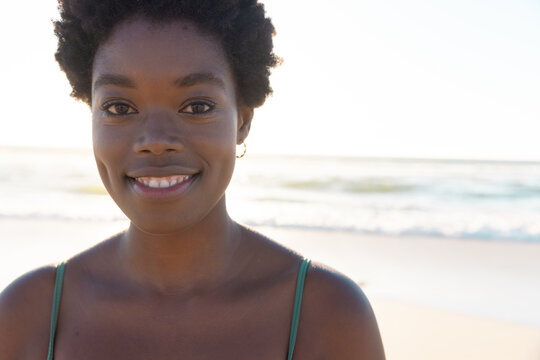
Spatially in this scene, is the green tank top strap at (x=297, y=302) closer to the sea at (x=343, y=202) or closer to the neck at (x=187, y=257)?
the neck at (x=187, y=257)

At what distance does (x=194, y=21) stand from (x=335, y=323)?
1.06m

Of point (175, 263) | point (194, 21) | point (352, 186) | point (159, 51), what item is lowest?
point (175, 263)

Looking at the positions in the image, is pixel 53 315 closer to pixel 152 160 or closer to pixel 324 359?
pixel 152 160

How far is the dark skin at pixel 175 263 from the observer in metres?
1.63

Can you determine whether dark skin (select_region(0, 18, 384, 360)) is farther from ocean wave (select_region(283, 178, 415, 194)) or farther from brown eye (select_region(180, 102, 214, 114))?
ocean wave (select_region(283, 178, 415, 194))

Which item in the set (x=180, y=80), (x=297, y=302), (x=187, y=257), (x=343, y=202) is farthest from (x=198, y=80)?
(x=343, y=202)

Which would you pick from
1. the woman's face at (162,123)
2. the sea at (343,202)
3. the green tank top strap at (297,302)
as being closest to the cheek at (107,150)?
the woman's face at (162,123)

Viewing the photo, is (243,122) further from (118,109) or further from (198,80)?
(118,109)

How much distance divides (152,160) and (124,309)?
0.61 metres

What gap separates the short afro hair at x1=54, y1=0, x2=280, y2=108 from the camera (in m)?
1.69

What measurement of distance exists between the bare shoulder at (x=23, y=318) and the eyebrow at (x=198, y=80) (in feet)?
2.96

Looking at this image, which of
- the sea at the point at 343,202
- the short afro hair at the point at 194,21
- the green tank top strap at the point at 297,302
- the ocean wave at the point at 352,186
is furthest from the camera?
the ocean wave at the point at 352,186

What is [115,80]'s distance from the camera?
5.39ft

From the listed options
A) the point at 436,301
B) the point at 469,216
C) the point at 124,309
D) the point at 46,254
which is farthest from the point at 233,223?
the point at 469,216
